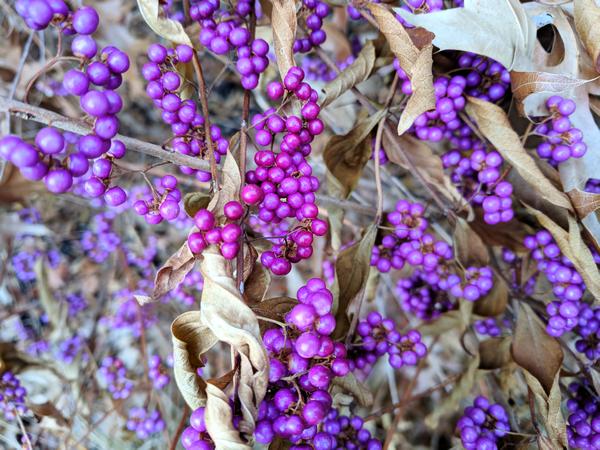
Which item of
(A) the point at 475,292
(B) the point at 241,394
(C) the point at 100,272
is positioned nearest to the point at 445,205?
(A) the point at 475,292

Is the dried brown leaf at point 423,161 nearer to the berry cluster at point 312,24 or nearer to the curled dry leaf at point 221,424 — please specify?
the berry cluster at point 312,24

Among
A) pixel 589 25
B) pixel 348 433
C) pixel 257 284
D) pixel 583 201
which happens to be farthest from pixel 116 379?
pixel 589 25

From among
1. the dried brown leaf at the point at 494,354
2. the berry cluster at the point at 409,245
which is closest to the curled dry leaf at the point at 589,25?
the berry cluster at the point at 409,245

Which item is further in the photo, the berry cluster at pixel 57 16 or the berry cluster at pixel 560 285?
the berry cluster at pixel 560 285

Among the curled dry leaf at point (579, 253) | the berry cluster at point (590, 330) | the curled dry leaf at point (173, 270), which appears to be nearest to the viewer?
the curled dry leaf at point (173, 270)

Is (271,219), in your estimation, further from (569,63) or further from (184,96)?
(569,63)

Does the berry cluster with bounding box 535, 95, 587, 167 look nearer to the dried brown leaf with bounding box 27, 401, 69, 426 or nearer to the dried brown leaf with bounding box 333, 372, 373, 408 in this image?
the dried brown leaf with bounding box 333, 372, 373, 408

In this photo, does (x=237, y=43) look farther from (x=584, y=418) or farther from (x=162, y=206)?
(x=584, y=418)
